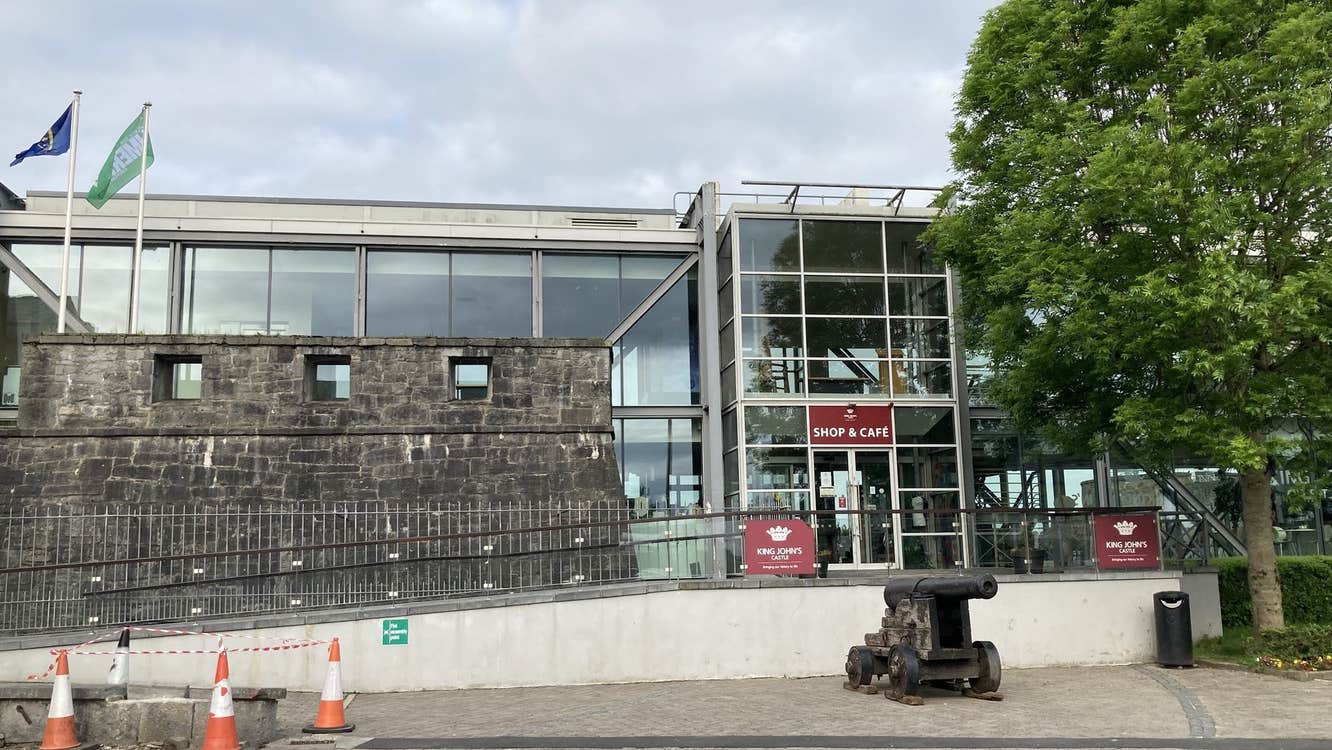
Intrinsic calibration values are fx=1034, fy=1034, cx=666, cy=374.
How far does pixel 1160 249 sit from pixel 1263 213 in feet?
4.28

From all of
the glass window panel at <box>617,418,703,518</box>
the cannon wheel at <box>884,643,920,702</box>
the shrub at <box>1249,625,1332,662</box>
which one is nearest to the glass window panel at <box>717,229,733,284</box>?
the glass window panel at <box>617,418,703,518</box>

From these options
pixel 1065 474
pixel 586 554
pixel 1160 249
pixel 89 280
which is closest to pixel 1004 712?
pixel 586 554

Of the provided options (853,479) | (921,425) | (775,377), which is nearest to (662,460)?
(775,377)

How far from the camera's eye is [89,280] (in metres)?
20.9

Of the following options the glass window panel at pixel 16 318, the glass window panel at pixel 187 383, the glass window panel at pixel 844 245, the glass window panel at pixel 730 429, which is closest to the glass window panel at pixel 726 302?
the glass window panel at pixel 844 245

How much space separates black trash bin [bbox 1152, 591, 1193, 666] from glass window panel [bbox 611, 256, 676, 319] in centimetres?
1184

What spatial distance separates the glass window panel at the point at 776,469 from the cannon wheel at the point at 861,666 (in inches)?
315

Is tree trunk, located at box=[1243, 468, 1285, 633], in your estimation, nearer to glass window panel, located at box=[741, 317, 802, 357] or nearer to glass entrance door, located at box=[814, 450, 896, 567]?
glass entrance door, located at box=[814, 450, 896, 567]

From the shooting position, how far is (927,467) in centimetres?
2014

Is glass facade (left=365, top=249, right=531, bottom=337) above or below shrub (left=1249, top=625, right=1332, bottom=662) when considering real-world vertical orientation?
above

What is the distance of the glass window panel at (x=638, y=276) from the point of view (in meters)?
22.3

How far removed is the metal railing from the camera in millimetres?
14102

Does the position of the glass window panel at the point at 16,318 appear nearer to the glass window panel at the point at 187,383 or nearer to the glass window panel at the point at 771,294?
the glass window panel at the point at 187,383

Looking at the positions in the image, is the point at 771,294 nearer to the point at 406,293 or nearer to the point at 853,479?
the point at 853,479
